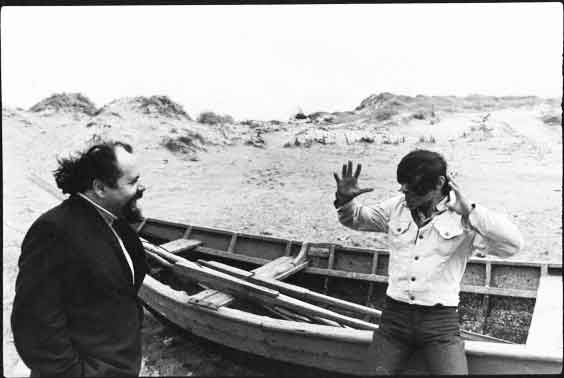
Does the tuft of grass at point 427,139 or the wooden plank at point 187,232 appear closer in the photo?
the wooden plank at point 187,232

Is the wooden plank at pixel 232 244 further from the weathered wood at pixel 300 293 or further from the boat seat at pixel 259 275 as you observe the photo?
the weathered wood at pixel 300 293

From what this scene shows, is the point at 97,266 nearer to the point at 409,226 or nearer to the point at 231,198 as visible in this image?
the point at 409,226

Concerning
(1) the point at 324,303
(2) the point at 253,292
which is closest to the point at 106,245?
(2) the point at 253,292

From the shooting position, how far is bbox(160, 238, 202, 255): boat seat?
5304 mm

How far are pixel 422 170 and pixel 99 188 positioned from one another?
159 centimetres

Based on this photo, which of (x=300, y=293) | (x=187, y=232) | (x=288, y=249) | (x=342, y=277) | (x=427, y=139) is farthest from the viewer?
(x=427, y=139)

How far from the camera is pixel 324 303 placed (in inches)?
151

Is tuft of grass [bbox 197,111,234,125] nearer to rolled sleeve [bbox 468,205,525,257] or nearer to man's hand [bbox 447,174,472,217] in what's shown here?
man's hand [bbox 447,174,472,217]

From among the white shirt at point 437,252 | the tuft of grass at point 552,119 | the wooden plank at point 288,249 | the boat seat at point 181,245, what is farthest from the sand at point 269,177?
the white shirt at point 437,252

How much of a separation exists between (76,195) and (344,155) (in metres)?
14.3

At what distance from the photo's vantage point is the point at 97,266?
1.83 m

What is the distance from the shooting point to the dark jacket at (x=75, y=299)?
5.60ft

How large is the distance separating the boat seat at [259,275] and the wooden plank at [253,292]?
9 centimetres

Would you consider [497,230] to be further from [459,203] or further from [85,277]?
[85,277]
